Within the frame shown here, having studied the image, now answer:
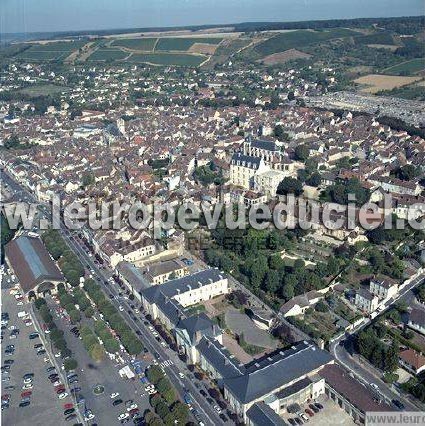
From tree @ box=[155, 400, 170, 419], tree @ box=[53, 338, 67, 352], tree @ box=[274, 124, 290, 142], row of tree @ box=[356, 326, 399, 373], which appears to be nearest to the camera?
tree @ box=[155, 400, 170, 419]

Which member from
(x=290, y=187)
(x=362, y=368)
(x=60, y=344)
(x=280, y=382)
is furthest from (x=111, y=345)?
(x=290, y=187)

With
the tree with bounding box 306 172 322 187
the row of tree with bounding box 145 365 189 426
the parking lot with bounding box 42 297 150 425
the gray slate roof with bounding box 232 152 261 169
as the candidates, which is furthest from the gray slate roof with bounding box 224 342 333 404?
the gray slate roof with bounding box 232 152 261 169

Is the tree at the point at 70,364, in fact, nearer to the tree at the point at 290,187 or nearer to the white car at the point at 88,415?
the white car at the point at 88,415

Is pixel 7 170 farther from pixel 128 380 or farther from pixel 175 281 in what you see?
pixel 128 380

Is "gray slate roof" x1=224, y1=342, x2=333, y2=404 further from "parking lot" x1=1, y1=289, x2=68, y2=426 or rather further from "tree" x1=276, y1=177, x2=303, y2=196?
"tree" x1=276, y1=177, x2=303, y2=196

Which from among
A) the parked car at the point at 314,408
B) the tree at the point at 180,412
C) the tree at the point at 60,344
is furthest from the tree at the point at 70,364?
the parked car at the point at 314,408

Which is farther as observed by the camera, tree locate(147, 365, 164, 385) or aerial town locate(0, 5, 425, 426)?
tree locate(147, 365, 164, 385)

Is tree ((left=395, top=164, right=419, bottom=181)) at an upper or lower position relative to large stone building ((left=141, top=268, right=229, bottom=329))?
upper

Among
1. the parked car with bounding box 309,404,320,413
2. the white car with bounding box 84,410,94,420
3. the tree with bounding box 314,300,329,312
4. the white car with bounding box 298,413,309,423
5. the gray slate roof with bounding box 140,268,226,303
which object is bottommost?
the white car with bounding box 84,410,94,420
